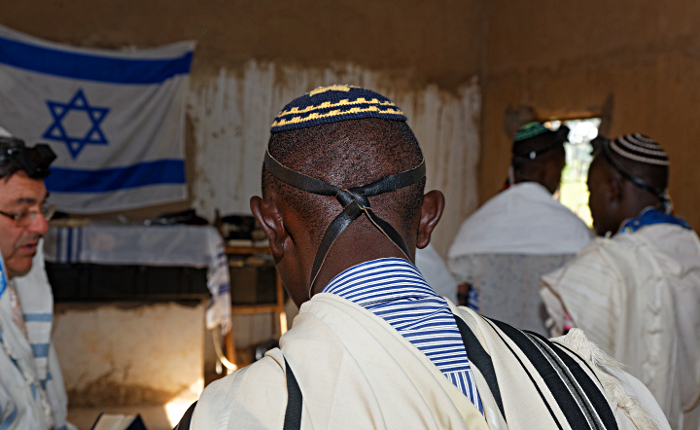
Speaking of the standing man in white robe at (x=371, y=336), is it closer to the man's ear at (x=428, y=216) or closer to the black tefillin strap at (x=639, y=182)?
the man's ear at (x=428, y=216)

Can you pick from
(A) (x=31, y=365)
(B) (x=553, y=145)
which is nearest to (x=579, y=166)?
(B) (x=553, y=145)

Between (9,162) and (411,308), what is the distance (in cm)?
163

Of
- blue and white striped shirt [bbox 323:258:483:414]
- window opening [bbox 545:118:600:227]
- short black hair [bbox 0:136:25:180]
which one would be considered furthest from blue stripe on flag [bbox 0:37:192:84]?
blue and white striped shirt [bbox 323:258:483:414]

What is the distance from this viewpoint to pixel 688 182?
4383 mm

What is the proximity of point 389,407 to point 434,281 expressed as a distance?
1.71 m

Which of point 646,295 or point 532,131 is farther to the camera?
point 532,131

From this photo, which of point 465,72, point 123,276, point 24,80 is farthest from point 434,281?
point 465,72

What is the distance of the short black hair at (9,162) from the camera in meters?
1.81

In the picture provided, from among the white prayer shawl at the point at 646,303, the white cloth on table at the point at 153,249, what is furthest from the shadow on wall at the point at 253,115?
the white prayer shawl at the point at 646,303

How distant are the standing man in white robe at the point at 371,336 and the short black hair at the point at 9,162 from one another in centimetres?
134

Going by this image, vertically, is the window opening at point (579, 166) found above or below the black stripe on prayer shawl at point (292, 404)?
below

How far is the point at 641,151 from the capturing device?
2.12 m

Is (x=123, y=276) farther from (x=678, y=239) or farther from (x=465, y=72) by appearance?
(x=465, y=72)

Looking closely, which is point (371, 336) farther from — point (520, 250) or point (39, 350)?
point (520, 250)
